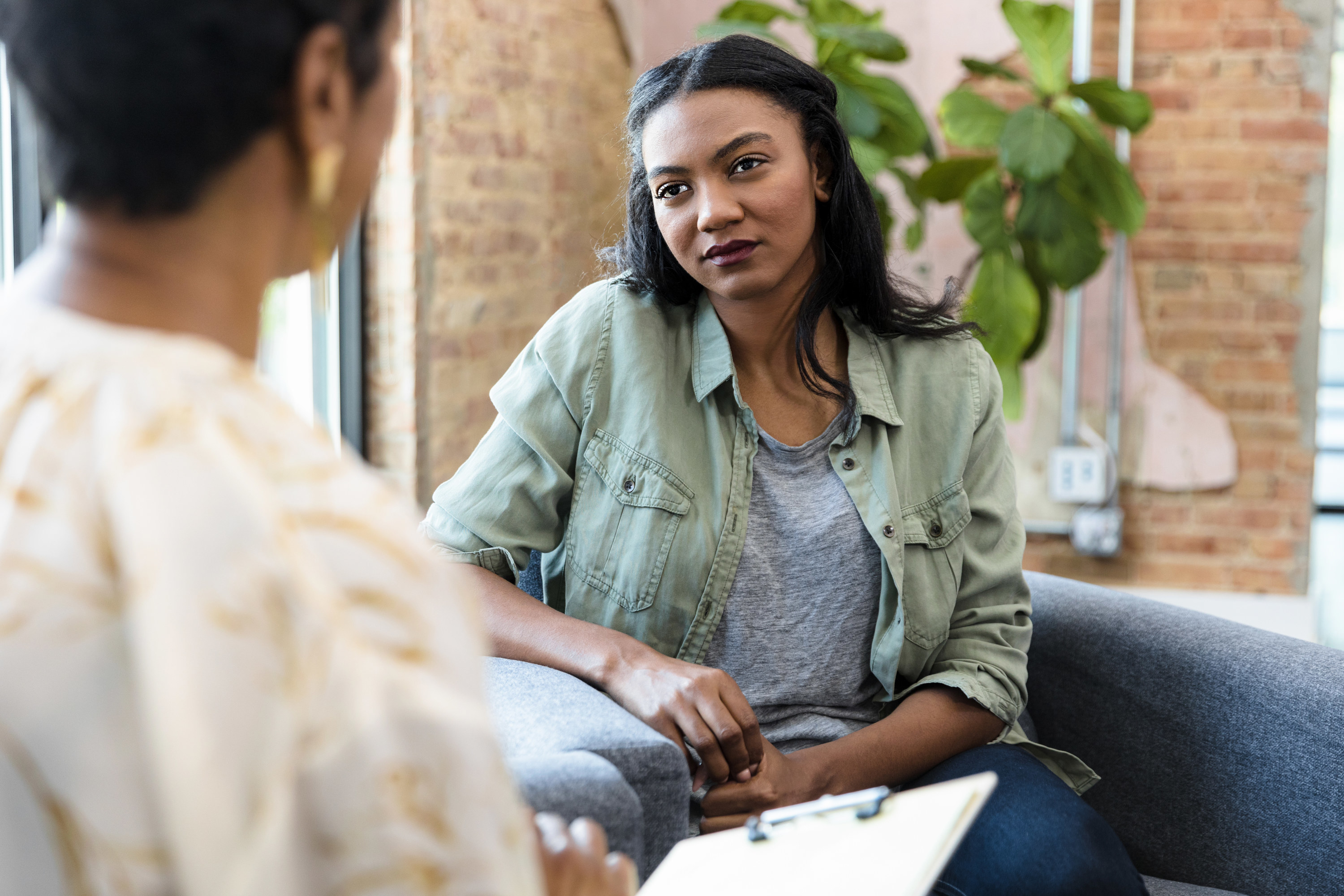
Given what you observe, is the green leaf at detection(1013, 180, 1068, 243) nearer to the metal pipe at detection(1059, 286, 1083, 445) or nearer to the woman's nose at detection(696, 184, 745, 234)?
the metal pipe at detection(1059, 286, 1083, 445)

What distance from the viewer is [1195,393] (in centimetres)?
343

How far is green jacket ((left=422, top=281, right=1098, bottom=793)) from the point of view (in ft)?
4.53

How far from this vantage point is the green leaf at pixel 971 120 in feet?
9.95

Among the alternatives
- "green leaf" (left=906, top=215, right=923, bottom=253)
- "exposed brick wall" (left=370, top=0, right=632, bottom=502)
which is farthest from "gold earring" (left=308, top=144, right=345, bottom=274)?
"green leaf" (left=906, top=215, right=923, bottom=253)

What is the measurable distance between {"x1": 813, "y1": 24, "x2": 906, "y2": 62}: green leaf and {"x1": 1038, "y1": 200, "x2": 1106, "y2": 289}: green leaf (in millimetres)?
571

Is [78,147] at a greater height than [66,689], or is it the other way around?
[78,147]

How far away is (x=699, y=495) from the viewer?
1396mm

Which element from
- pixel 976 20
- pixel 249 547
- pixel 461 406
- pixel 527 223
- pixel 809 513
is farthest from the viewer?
pixel 976 20

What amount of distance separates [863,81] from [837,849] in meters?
2.33

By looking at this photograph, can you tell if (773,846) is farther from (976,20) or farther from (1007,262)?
(976,20)

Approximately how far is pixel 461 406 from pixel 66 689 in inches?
99.9

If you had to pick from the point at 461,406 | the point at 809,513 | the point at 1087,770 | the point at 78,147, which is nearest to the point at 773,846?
the point at 809,513

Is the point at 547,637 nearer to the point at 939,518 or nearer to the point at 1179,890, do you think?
the point at 939,518

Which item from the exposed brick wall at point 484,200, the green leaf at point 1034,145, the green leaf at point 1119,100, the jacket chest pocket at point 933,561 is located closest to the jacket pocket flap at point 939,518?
the jacket chest pocket at point 933,561
